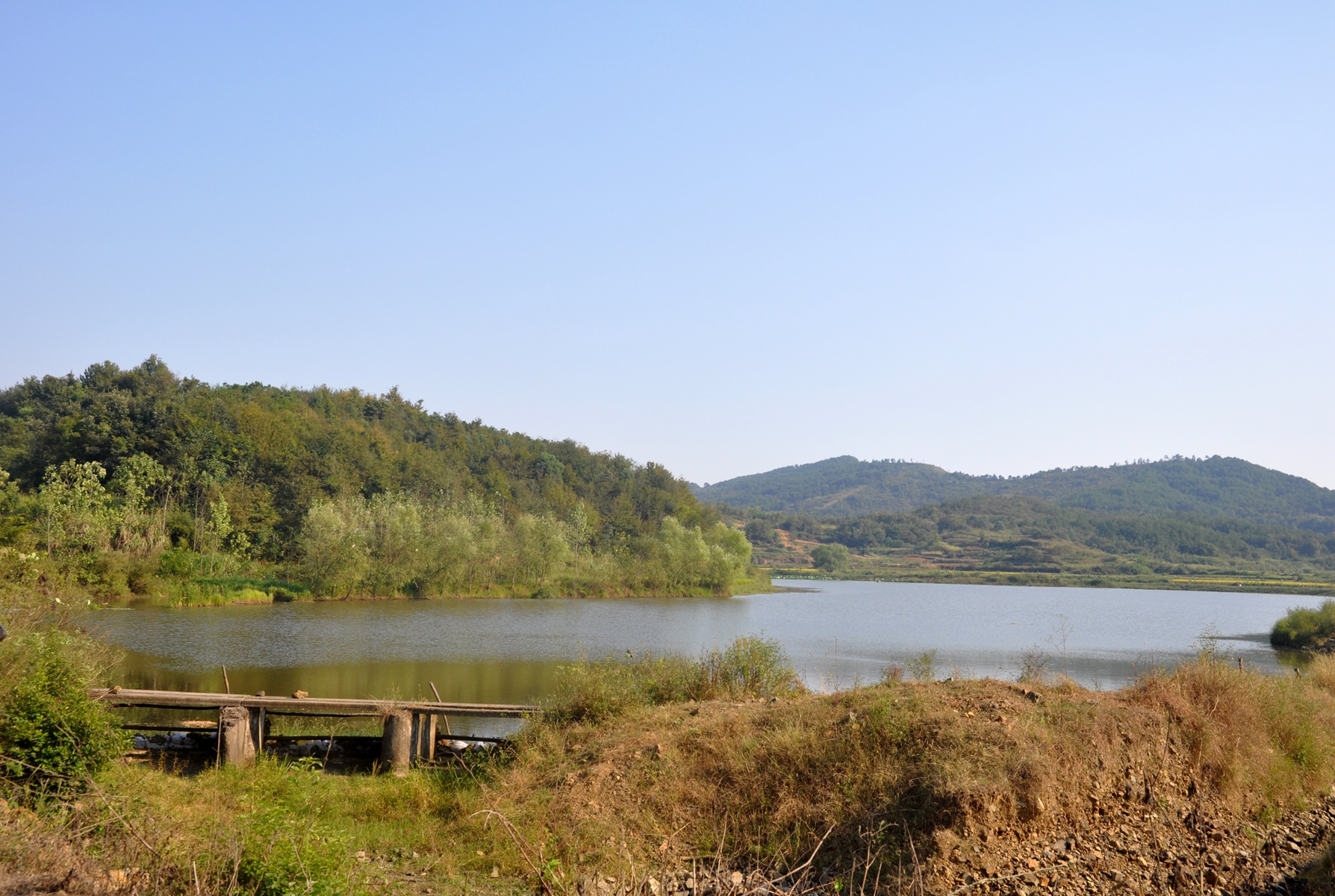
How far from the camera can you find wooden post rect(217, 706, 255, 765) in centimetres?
1495

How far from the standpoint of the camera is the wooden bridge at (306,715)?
1502 cm

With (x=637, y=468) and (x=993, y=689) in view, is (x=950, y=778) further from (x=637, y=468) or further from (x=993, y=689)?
(x=637, y=468)

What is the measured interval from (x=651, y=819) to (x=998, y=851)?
4.07 m

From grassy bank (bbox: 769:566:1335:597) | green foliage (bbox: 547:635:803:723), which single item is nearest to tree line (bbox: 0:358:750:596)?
green foliage (bbox: 547:635:803:723)

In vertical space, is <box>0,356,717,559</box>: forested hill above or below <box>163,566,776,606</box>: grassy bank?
above

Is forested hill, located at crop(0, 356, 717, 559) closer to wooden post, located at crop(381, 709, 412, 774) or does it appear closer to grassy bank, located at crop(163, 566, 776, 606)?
grassy bank, located at crop(163, 566, 776, 606)

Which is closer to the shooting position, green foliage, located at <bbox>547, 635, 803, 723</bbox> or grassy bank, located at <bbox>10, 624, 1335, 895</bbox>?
grassy bank, located at <bbox>10, 624, 1335, 895</bbox>

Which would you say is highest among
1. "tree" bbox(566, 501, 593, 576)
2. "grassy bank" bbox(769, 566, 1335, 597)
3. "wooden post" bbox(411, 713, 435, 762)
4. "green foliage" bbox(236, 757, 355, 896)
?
"tree" bbox(566, 501, 593, 576)

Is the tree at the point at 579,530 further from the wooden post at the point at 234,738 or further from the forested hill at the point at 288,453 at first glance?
the wooden post at the point at 234,738

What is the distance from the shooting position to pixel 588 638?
42250mm

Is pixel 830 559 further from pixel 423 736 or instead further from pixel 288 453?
pixel 423 736

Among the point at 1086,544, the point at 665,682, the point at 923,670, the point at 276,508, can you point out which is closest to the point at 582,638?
the point at 665,682

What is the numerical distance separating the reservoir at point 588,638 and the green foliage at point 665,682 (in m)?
1.22

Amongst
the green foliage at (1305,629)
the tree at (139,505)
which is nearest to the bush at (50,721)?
the tree at (139,505)
